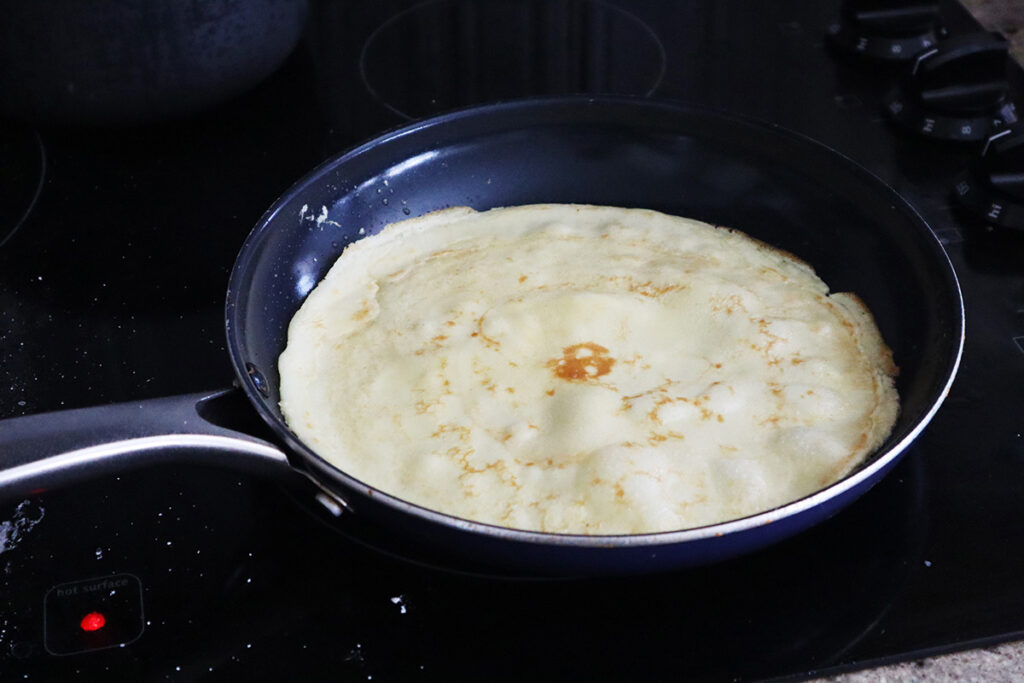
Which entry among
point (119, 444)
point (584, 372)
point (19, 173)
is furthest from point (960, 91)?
point (19, 173)

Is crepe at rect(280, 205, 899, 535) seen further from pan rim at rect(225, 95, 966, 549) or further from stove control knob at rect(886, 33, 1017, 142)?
stove control knob at rect(886, 33, 1017, 142)

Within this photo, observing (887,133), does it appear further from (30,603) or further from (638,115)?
(30,603)

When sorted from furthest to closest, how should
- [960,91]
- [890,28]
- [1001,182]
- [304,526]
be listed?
[890,28]
[960,91]
[1001,182]
[304,526]

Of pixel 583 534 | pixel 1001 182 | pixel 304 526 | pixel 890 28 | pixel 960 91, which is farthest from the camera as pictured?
pixel 890 28

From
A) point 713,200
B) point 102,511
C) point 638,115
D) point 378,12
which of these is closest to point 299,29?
A: point 378,12

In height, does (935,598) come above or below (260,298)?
below

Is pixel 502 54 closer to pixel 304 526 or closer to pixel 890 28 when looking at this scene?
pixel 890 28
